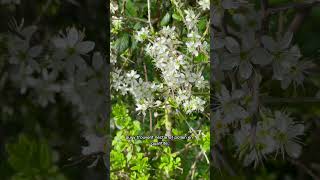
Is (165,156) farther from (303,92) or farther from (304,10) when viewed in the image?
(304,10)

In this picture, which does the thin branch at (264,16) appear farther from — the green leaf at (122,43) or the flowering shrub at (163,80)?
the green leaf at (122,43)

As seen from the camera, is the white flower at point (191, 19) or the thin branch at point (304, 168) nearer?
the white flower at point (191, 19)

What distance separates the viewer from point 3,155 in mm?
1520

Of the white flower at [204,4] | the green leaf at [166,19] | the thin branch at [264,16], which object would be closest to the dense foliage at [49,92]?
the green leaf at [166,19]

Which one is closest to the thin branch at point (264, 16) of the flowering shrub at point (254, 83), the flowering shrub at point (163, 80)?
the flowering shrub at point (254, 83)

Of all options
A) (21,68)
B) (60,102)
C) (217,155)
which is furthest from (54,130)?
(217,155)

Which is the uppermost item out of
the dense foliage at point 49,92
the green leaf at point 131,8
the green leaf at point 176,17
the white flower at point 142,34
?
the green leaf at point 131,8

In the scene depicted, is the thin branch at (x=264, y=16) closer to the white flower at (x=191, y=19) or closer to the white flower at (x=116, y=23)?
the white flower at (x=191, y=19)

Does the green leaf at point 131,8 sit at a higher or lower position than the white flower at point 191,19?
higher

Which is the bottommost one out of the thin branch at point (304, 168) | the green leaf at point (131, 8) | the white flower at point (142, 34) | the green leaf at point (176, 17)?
the thin branch at point (304, 168)

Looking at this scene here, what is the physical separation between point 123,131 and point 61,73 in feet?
0.88

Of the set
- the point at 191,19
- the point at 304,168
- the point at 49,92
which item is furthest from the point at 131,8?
the point at 304,168

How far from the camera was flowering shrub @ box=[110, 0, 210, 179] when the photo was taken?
143 centimetres

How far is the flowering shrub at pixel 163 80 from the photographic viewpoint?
4.68ft
